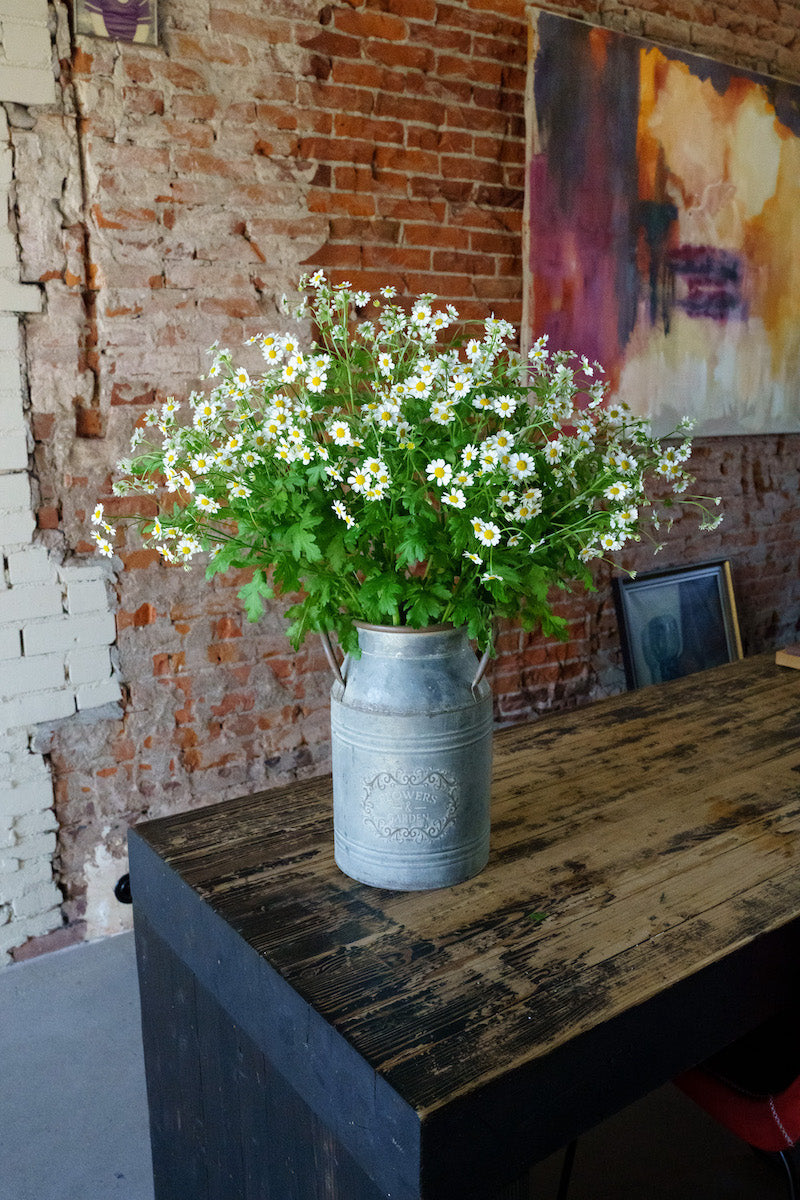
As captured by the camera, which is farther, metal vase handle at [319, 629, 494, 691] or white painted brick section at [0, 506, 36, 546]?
white painted brick section at [0, 506, 36, 546]

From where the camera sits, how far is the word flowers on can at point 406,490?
114cm

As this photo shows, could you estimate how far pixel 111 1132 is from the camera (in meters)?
1.99

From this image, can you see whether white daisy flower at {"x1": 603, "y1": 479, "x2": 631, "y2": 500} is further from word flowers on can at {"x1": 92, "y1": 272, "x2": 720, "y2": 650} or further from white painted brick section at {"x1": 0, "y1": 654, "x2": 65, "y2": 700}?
white painted brick section at {"x1": 0, "y1": 654, "x2": 65, "y2": 700}

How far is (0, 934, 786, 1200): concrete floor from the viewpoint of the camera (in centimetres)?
183

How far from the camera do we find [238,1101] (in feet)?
4.26

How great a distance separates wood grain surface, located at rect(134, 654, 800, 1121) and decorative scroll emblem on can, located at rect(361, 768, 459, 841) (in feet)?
0.33

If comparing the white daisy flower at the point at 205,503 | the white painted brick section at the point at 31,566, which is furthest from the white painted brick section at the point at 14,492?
the white daisy flower at the point at 205,503

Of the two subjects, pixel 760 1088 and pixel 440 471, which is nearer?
pixel 440 471

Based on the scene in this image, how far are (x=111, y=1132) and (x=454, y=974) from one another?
4.18ft

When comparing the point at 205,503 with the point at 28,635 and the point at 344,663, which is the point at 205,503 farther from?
the point at 28,635

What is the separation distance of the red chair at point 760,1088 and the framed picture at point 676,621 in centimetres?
207

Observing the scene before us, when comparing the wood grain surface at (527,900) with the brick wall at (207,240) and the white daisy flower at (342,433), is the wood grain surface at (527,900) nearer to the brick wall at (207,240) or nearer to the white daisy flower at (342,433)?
the white daisy flower at (342,433)

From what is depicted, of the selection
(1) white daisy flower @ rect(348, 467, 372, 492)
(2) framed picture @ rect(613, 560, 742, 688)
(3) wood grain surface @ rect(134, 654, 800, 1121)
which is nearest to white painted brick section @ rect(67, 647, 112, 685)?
(3) wood grain surface @ rect(134, 654, 800, 1121)

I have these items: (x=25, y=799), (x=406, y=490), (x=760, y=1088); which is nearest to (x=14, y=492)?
(x=25, y=799)
